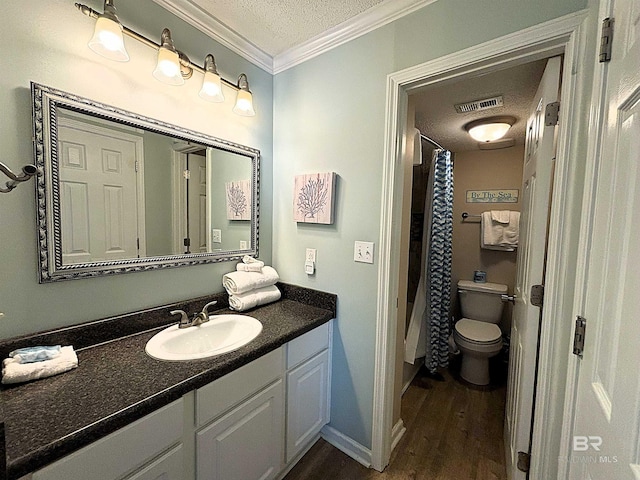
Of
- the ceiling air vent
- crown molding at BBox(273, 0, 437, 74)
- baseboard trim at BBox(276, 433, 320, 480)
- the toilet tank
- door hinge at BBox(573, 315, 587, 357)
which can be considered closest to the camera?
door hinge at BBox(573, 315, 587, 357)

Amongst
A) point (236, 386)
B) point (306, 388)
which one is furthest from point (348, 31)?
point (306, 388)

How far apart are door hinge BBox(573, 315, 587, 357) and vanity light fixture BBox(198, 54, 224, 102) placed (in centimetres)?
169

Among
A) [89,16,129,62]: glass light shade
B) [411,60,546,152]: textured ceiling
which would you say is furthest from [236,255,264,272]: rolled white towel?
[411,60,546,152]: textured ceiling

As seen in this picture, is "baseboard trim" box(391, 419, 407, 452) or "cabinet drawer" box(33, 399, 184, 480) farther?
"baseboard trim" box(391, 419, 407, 452)

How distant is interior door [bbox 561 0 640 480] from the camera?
0.52 metres

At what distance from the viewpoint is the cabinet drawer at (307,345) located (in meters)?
1.31

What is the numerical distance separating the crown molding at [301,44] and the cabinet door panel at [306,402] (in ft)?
5.72

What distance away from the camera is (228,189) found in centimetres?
160

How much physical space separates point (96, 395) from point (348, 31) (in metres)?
1.85

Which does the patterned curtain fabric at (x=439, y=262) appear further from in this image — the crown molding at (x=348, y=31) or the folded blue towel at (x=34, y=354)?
the folded blue towel at (x=34, y=354)

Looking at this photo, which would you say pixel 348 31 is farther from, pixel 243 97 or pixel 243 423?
pixel 243 423

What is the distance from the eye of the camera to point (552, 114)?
1.09 meters

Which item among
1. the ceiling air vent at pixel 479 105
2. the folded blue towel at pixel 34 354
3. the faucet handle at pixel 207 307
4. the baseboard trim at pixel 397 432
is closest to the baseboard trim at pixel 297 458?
the baseboard trim at pixel 397 432

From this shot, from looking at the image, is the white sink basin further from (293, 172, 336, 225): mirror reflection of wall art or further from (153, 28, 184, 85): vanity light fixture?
(153, 28, 184, 85): vanity light fixture
